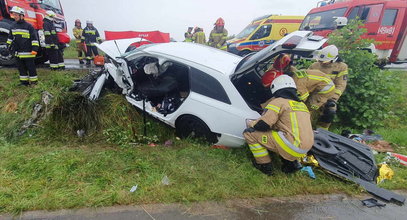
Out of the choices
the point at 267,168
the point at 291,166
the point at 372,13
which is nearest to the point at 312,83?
the point at 291,166

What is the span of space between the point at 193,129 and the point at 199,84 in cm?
71

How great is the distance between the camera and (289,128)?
2521mm

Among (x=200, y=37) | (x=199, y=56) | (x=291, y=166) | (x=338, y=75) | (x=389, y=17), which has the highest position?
(x=389, y=17)

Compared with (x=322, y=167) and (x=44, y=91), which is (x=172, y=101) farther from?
(x=44, y=91)

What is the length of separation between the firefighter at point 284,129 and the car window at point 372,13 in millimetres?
7601

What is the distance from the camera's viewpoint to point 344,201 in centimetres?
233

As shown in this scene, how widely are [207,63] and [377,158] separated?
276 cm

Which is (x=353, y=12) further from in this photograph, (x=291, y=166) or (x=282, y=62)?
(x=291, y=166)

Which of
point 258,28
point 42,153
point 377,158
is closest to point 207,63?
point 42,153

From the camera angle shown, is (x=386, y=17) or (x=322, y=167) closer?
(x=322, y=167)

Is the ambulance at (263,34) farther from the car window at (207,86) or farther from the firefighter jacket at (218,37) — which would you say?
the car window at (207,86)

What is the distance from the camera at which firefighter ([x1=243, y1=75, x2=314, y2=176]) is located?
8.13 feet

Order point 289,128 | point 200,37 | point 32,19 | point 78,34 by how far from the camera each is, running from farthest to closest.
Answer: point 200,37, point 78,34, point 32,19, point 289,128

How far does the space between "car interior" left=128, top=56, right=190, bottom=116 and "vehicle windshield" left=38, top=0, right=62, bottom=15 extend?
4.40m
